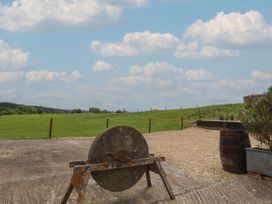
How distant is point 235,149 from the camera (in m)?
10.1

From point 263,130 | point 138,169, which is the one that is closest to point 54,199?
point 138,169

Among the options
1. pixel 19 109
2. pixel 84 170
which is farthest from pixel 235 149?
pixel 19 109

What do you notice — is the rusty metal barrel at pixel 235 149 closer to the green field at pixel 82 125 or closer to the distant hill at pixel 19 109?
the green field at pixel 82 125

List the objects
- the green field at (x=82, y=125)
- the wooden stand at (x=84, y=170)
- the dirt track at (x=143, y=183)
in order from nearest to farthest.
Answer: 1. the wooden stand at (x=84, y=170)
2. the dirt track at (x=143, y=183)
3. the green field at (x=82, y=125)

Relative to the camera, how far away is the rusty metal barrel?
10.1m

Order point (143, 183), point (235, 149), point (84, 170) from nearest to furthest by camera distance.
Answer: point (84, 170) → point (143, 183) → point (235, 149)

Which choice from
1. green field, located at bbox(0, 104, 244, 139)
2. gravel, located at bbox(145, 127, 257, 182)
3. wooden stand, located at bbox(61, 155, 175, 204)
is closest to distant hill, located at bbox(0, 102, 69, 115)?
green field, located at bbox(0, 104, 244, 139)

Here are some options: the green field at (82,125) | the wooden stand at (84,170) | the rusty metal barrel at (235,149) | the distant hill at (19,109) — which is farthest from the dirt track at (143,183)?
the distant hill at (19,109)

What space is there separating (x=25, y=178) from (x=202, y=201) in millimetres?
4119

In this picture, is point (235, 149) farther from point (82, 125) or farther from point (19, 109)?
point (19, 109)

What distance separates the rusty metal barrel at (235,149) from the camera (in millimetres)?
10102

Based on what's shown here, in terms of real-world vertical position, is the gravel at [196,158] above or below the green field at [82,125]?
below

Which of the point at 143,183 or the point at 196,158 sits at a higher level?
the point at 196,158

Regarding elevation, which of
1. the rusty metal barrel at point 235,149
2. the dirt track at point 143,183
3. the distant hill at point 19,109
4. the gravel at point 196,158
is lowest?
the dirt track at point 143,183
